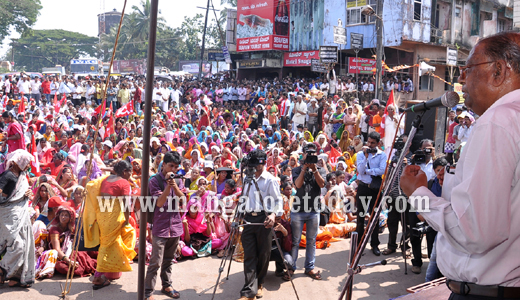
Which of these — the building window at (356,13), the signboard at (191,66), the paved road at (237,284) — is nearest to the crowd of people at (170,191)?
the paved road at (237,284)

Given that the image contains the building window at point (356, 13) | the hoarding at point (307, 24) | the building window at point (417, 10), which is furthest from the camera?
the hoarding at point (307, 24)

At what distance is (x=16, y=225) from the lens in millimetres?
5340

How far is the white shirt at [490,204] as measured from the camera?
5.13 ft

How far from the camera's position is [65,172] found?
764cm

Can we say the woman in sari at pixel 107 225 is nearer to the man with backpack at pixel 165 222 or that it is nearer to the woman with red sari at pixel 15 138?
the man with backpack at pixel 165 222

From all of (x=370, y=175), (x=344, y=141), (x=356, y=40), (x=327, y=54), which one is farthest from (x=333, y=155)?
(x=356, y=40)

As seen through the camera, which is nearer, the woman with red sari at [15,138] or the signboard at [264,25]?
the woman with red sari at [15,138]

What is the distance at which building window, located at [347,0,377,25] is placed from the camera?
22406 millimetres

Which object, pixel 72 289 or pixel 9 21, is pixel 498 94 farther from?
pixel 9 21

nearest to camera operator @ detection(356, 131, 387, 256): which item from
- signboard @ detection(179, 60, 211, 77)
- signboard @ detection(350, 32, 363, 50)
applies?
signboard @ detection(350, 32, 363, 50)

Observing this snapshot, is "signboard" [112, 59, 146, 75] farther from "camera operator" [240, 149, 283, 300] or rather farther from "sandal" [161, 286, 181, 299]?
"camera operator" [240, 149, 283, 300]

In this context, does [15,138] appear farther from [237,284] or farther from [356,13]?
[356,13]

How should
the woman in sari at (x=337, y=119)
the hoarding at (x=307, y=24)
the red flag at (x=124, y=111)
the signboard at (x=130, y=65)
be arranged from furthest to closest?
the signboard at (x=130, y=65) → the hoarding at (x=307, y=24) → the red flag at (x=124, y=111) → the woman in sari at (x=337, y=119)

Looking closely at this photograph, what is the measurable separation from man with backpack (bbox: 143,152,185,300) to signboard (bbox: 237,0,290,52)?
74.6ft
